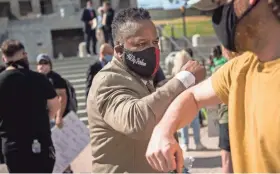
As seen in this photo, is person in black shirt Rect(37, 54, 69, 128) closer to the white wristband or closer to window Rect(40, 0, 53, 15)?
the white wristband

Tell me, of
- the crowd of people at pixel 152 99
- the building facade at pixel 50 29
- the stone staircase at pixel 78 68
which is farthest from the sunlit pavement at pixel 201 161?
the building facade at pixel 50 29

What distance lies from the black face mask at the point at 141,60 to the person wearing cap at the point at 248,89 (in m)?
0.96

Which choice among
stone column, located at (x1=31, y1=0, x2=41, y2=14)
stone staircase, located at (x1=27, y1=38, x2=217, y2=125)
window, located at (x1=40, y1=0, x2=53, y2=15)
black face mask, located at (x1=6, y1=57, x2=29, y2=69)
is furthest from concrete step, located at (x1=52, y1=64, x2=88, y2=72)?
stone column, located at (x1=31, y1=0, x2=41, y2=14)

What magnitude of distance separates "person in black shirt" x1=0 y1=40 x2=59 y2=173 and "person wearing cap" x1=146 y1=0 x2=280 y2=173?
3.02m

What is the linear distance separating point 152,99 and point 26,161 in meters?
2.51

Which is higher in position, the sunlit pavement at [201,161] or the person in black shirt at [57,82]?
the person in black shirt at [57,82]

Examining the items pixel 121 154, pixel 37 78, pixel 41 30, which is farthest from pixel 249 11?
pixel 41 30

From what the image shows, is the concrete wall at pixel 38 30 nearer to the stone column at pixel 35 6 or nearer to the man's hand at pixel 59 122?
the stone column at pixel 35 6

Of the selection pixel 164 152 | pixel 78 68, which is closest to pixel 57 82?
pixel 164 152

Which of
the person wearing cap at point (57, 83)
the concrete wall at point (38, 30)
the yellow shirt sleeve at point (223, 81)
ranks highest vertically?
the yellow shirt sleeve at point (223, 81)

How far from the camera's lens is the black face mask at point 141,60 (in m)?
3.01

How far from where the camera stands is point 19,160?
488cm

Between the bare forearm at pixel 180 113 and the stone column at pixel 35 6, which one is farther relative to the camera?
the stone column at pixel 35 6

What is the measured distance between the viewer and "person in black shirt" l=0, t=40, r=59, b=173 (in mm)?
4871
